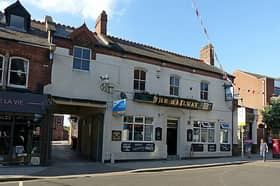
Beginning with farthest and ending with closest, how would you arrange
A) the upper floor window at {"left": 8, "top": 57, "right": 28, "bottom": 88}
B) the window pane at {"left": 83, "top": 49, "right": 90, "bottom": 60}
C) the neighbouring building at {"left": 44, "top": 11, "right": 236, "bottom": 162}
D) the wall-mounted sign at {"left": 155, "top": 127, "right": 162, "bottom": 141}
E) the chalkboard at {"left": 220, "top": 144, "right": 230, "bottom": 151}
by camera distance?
the chalkboard at {"left": 220, "top": 144, "right": 230, "bottom": 151} → the wall-mounted sign at {"left": 155, "top": 127, "right": 162, "bottom": 141} → the window pane at {"left": 83, "top": 49, "right": 90, "bottom": 60} → the neighbouring building at {"left": 44, "top": 11, "right": 236, "bottom": 162} → the upper floor window at {"left": 8, "top": 57, "right": 28, "bottom": 88}

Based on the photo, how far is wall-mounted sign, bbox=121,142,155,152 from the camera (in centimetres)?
1846

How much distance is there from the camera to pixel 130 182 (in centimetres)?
1119

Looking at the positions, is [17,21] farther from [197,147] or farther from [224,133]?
[224,133]

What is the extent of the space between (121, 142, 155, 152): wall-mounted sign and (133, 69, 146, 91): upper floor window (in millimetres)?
3711

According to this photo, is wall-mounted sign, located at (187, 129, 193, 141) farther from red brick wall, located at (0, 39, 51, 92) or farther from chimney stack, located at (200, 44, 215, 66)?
red brick wall, located at (0, 39, 51, 92)

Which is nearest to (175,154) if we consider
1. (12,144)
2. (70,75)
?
(70,75)

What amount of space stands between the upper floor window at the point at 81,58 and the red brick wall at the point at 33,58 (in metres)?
1.75

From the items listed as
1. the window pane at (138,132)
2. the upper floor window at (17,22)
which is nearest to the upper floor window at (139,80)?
the window pane at (138,132)

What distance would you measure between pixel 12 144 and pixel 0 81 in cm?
330

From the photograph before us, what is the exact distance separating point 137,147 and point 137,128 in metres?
1.24

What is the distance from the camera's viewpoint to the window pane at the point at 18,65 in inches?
609

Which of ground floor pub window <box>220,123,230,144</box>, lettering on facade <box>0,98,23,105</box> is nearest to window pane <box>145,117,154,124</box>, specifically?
ground floor pub window <box>220,123,230,144</box>

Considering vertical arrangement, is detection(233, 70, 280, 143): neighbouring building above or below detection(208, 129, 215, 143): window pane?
above

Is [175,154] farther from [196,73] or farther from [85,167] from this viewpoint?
[85,167]
